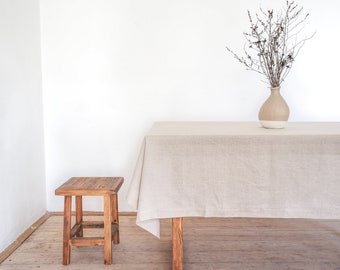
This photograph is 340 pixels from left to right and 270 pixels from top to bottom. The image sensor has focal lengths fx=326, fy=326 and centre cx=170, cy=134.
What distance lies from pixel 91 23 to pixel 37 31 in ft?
1.37

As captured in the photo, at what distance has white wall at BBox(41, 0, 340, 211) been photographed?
102 inches

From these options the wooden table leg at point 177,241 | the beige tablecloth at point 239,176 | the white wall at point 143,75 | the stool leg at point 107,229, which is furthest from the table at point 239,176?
the white wall at point 143,75

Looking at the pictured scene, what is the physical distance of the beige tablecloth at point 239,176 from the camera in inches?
57.6

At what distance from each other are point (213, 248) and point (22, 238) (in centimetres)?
128

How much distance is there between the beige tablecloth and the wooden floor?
0.54m

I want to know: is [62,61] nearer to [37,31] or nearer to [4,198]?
[37,31]

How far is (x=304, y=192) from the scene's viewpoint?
147cm

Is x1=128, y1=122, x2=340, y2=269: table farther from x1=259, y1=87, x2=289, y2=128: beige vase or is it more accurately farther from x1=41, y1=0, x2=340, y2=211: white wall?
x1=41, y1=0, x2=340, y2=211: white wall

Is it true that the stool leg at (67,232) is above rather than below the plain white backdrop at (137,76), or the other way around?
below

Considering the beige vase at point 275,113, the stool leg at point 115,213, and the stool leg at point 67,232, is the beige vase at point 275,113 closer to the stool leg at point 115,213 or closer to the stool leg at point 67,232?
the stool leg at point 115,213

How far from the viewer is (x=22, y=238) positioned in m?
2.20

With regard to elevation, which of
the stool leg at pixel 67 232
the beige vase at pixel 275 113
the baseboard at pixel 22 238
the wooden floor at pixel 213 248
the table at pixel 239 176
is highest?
the beige vase at pixel 275 113

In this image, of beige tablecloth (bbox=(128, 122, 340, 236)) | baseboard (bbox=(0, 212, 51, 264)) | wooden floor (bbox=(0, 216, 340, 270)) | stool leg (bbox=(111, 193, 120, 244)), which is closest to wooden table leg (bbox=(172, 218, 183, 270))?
beige tablecloth (bbox=(128, 122, 340, 236))

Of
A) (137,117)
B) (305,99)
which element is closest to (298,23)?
(305,99)
